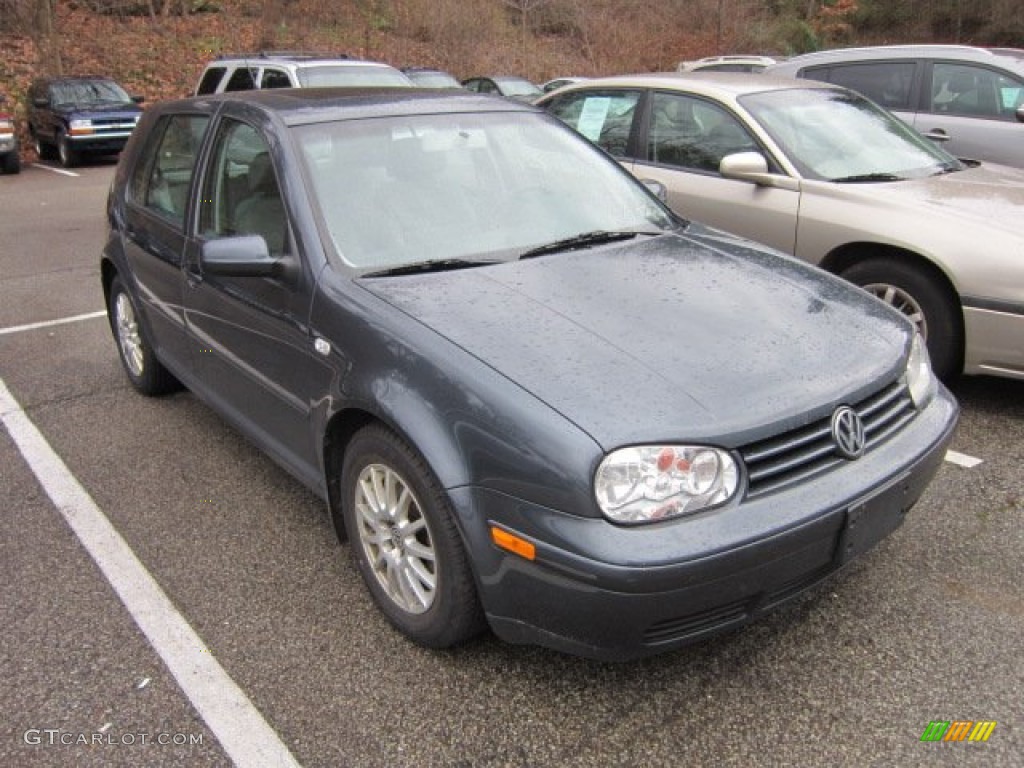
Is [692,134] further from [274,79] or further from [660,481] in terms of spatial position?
[274,79]

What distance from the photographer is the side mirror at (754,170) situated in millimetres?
4859

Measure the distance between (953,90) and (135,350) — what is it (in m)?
6.40

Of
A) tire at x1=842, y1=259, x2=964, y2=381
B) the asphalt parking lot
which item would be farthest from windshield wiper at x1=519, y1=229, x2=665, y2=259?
tire at x1=842, y1=259, x2=964, y2=381

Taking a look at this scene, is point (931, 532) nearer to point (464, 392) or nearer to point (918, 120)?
point (464, 392)

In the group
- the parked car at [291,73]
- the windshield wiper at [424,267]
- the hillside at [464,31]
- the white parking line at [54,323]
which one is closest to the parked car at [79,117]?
the hillside at [464,31]

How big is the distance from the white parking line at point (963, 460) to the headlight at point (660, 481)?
2.11m

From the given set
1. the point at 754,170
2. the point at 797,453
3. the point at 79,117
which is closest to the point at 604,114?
the point at 754,170

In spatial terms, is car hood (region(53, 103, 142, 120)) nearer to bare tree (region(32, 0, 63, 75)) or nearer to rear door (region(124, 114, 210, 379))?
bare tree (region(32, 0, 63, 75))

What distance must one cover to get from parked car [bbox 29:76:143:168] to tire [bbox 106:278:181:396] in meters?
11.6

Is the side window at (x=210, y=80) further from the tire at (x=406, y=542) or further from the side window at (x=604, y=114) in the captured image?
the tire at (x=406, y=542)

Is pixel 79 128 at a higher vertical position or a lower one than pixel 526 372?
lower

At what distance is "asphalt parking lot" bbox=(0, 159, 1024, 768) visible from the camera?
2.34 meters

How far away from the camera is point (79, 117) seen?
15570mm

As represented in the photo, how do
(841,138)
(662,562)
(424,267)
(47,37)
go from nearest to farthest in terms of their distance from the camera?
(662,562), (424,267), (841,138), (47,37)
